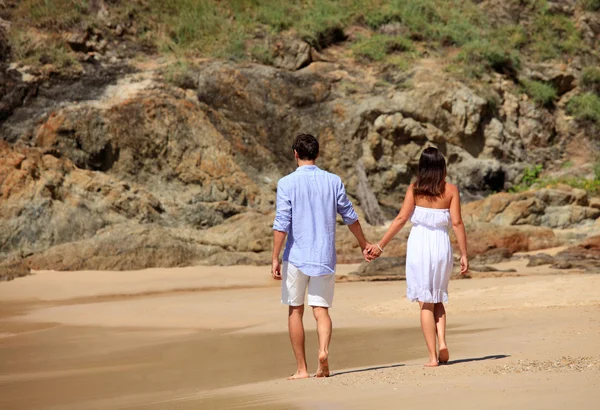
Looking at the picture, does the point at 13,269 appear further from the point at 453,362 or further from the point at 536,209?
the point at 536,209

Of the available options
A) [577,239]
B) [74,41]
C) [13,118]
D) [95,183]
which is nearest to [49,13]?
[74,41]

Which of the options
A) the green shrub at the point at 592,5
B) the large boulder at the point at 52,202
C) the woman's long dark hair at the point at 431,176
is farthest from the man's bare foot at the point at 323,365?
the green shrub at the point at 592,5

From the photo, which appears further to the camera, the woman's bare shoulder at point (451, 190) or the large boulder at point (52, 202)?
the large boulder at point (52, 202)

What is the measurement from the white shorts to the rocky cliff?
898cm

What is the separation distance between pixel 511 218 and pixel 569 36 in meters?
10.2

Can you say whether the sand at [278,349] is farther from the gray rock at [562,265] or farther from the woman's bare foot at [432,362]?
the gray rock at [562,265]

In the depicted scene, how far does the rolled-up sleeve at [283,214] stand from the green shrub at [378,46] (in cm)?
1823

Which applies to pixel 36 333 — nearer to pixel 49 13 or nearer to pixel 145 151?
pixel 145 151

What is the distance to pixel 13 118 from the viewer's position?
19.5 m

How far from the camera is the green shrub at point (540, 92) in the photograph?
23906 mm

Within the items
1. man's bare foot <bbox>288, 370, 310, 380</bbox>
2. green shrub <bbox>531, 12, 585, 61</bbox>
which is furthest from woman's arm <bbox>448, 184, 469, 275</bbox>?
green shrub <bbox>531, 12, 585, 61</bbox>

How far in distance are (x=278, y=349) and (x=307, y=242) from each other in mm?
1542

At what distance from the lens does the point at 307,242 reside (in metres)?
5.77

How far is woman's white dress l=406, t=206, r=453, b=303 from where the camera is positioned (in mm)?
5934
